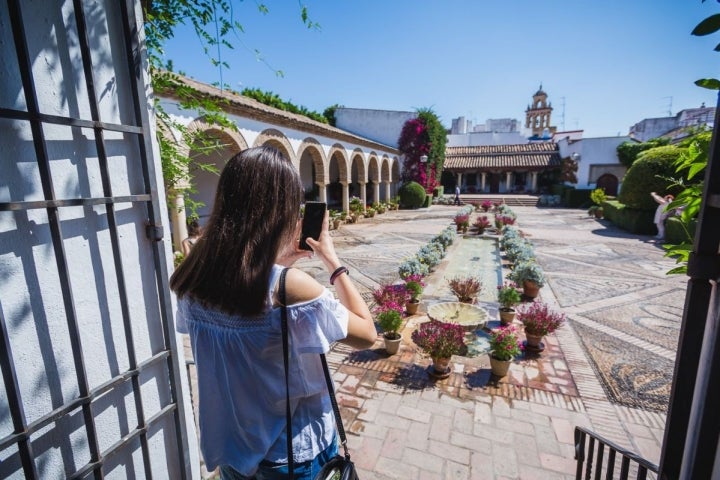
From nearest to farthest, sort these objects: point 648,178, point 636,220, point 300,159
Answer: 1. point 648,178
2. point 636,220
3. point 300,159

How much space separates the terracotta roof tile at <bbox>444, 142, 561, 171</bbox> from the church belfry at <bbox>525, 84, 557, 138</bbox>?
8.79 m

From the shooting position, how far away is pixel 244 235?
3.68 ft

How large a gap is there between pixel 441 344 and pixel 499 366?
2.46 ft

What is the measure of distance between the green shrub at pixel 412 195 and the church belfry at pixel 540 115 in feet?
80.8

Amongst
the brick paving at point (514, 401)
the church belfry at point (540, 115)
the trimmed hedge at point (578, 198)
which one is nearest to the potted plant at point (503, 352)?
the brick paving at point (514, 401)

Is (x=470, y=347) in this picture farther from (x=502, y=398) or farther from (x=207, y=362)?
(x=207, y=362)

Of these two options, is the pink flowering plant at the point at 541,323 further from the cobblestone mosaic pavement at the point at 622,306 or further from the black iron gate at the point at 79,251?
the black iron gate at the point at 79,251

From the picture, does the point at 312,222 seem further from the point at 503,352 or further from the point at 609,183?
the point at 609,183

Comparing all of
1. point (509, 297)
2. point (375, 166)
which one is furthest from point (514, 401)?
point (375, 166)

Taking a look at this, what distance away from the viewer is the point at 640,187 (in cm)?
1372

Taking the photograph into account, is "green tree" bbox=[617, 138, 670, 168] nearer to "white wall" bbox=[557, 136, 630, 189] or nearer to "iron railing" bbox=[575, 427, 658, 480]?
"white wall" bbox=[557, 136, 630, 189]

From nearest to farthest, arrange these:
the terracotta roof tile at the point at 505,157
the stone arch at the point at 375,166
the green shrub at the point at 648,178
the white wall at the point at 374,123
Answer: the green shrub at the point at 648,178
the stone arch at the point at 375,166
the white wall at the point at 374,123
the terracotta roof tile at the point at 505,157

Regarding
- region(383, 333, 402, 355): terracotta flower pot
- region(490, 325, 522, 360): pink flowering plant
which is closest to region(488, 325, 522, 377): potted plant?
region(490, 325, 522, 360): pink flowering plant

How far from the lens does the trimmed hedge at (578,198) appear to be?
2559cm
